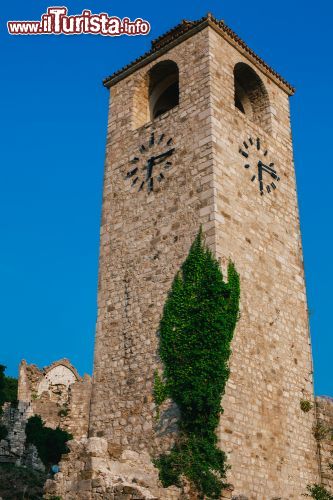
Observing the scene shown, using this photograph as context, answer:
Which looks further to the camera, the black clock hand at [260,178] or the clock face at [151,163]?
the black clock hand at [260,178]

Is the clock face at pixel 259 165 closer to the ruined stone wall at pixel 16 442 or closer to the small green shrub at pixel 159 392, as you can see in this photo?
the small green shrub at pixel 159 392

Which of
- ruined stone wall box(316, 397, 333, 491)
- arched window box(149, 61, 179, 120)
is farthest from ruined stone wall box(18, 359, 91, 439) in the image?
ruined stone wall box(316, 397, 333, 491)

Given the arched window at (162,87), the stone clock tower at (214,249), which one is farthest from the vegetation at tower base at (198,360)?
the arched window at (162,87)

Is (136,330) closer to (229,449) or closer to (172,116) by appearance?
(229,449)

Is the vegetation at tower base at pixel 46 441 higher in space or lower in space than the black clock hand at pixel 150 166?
lower

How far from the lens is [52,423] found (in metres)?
24.7

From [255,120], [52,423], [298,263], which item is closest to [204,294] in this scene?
[298,263]

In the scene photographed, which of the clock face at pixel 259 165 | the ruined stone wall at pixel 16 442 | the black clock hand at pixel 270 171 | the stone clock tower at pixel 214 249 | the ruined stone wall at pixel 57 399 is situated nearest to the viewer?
the stone clock tower at pixel 214 249

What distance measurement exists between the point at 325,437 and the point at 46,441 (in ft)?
40.5

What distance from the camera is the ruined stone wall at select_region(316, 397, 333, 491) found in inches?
541

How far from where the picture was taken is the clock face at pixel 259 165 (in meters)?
14.8

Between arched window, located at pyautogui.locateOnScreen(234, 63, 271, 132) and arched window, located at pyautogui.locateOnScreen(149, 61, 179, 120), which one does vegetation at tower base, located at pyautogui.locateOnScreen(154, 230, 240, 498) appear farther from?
arched window, located at pyautogui.locateOnScreen(149, 61, 179, 120)

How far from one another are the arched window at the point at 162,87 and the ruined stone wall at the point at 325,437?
8.20 metres

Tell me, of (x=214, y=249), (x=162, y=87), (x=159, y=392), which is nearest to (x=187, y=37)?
(x=162, y=87)
